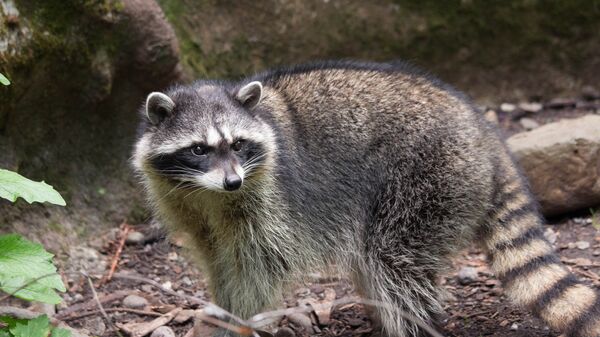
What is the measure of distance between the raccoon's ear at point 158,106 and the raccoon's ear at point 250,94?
1.28ft

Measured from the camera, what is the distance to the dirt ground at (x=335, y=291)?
5.11m

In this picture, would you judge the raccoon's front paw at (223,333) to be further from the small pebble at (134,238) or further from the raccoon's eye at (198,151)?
the small pebble at (134,238)

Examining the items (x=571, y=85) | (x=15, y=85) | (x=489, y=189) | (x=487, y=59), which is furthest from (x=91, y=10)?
(x=571, y=85)

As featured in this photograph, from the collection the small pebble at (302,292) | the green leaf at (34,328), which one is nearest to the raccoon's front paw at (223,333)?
the small pebble at (302,292)

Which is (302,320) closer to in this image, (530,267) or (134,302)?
(134,302)

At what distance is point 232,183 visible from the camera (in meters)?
4.15

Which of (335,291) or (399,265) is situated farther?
(335,291)

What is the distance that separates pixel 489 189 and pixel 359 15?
322 cm

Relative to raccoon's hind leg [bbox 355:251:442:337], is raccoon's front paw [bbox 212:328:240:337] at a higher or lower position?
higher

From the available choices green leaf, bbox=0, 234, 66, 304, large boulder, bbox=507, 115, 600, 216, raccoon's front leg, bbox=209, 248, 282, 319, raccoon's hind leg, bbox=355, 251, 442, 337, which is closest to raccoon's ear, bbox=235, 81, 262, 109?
raccoon's front leg, bbox=209, 248, 282, 319

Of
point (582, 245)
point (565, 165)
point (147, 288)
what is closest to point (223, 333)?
point (147, 288)

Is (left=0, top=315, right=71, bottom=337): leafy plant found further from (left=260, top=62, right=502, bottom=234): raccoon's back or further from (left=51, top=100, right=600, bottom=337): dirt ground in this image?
(left=260, top=62, right=502, bottom=234): raccoon's back

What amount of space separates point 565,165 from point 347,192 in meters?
1.97

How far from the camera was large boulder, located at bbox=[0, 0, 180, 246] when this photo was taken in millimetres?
5414
